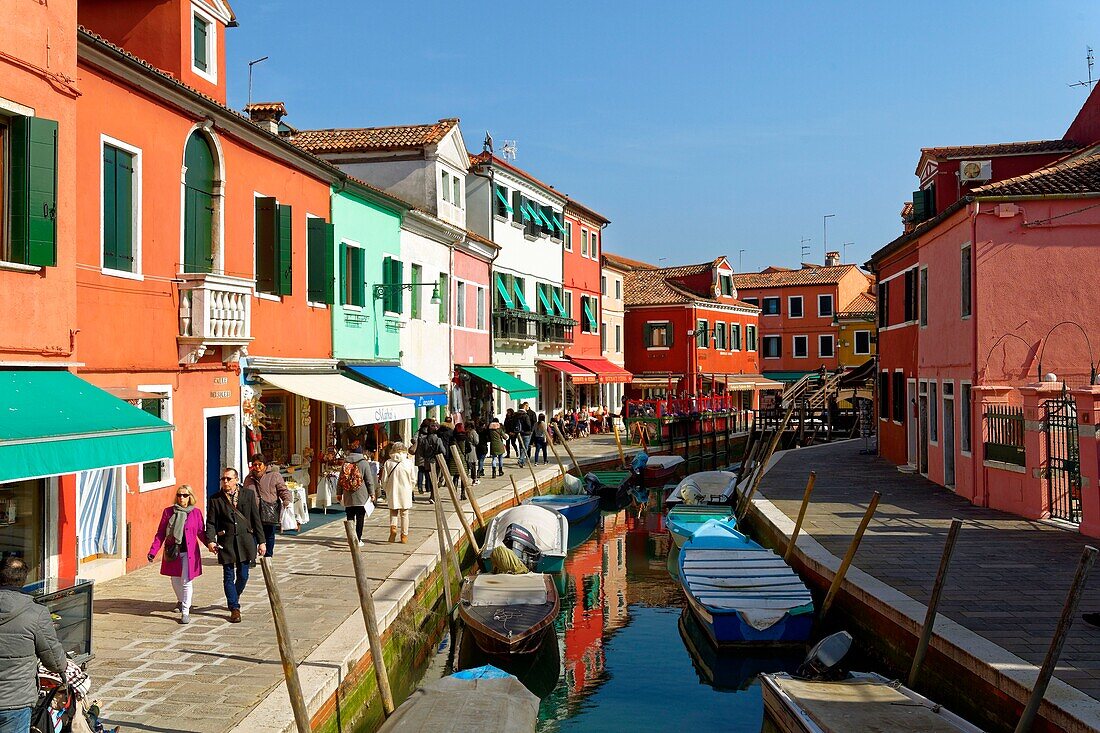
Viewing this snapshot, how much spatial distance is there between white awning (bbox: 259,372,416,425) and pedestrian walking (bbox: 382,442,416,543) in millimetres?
1255

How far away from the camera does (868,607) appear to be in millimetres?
11750

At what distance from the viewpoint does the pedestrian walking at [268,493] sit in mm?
11477

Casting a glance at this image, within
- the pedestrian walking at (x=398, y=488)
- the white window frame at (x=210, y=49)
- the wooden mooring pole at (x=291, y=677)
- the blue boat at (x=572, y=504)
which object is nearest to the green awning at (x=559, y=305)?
the blue boat at (x=572, y=504)

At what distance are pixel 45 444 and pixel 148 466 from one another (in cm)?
458

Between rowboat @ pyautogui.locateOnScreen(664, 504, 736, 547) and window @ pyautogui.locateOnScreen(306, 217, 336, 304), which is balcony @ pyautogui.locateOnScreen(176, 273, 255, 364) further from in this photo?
rowboat @ pyautogui.locateOnScreen(664, 504, 736, 547)

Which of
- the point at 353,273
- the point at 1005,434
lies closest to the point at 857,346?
the point at 1005,434

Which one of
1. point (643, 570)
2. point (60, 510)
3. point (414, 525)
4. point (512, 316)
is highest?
point (512, 316)

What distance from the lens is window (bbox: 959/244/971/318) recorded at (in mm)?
19641

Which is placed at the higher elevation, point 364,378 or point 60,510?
point 364,378

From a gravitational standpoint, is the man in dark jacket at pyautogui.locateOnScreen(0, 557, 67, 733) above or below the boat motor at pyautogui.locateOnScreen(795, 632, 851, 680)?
above

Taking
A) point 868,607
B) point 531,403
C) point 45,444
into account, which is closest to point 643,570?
point 868,607

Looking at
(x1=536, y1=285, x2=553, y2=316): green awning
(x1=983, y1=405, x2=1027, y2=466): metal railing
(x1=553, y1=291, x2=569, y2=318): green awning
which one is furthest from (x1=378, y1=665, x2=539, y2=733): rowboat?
(x1=553, y1=291, x2=569, y2=318): green awning

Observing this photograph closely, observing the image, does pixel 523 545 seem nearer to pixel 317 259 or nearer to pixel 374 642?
pixel 317 259

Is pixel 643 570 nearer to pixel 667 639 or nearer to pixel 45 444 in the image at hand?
→ pixel 667 639
